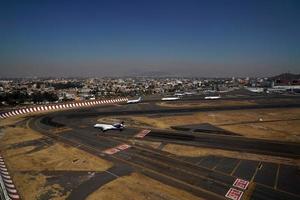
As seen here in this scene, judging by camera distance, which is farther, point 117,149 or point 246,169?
point 117,149

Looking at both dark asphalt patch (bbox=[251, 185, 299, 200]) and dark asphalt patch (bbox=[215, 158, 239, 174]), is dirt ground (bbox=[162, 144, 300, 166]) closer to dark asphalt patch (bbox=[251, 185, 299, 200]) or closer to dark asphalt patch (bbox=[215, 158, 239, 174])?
dark asphalt patch (bbox=[215, 158, 239, 174])

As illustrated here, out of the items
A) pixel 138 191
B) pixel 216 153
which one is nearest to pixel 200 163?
pixel 216 153

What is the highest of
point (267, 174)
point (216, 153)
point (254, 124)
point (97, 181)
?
point (97, 181)

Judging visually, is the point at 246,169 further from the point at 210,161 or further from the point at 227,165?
the point at 210,161

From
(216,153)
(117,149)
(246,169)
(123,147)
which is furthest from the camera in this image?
(123,147)

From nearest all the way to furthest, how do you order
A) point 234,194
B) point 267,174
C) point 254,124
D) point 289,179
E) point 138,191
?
point 234,194, point 138,191, point 289,179, point 267,174, point 254,124

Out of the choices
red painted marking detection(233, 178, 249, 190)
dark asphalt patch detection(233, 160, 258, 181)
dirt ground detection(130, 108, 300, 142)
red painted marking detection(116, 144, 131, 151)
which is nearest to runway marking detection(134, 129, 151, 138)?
dirt ground detection(130, 108, 300, 142)

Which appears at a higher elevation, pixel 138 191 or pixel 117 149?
pixel 138 191
